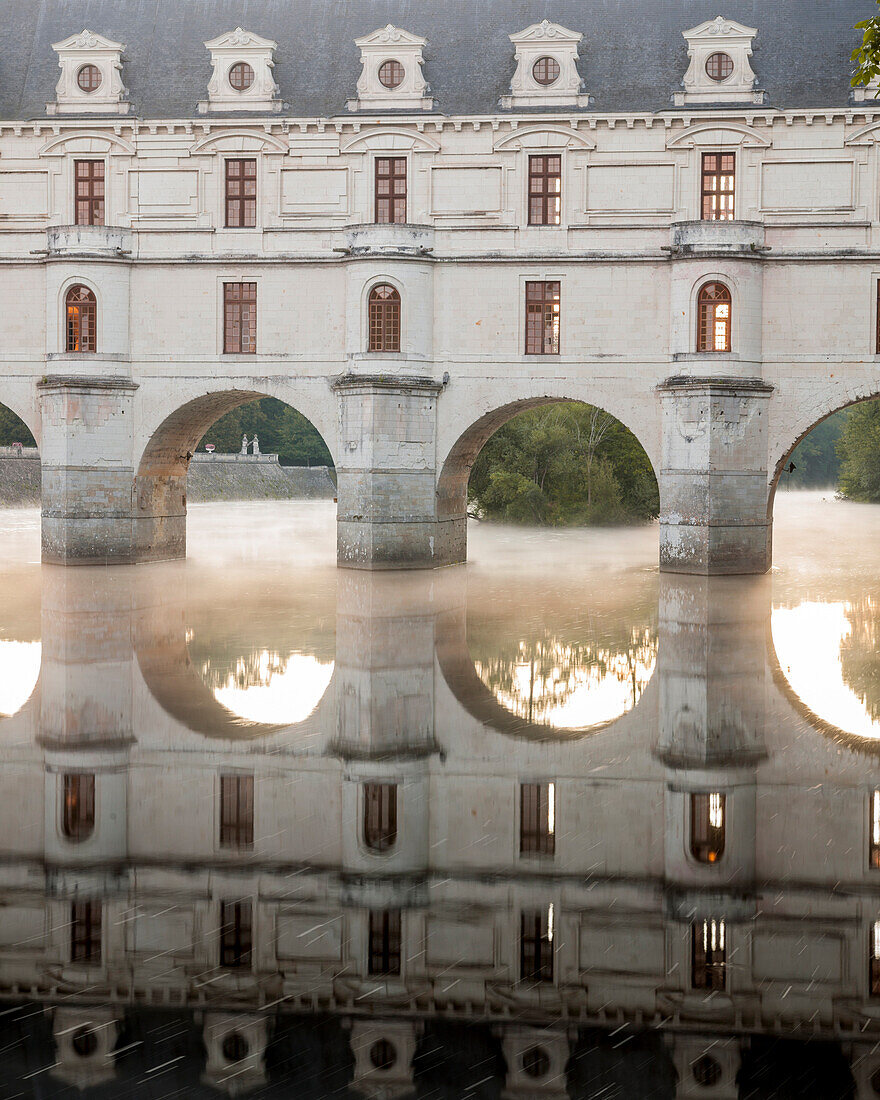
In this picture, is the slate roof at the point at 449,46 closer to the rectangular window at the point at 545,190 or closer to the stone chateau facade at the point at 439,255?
the stone chateau facade at the point at 439,255

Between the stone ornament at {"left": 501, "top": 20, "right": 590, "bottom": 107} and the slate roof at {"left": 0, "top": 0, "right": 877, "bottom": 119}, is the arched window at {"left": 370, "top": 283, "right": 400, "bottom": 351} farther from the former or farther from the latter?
the stone ornament at {"left": 501, "top": 20, "right": 590, "bottom": 107}

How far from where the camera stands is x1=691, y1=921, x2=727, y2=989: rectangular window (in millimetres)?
6249

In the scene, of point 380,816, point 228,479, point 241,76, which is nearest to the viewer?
point 380,816

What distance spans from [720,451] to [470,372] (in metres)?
6.44

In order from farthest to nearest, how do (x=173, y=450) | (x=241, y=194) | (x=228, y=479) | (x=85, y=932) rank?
(x=228, y=479) → (x=173, y=450) → (x=241, y=194) → (x=85, y=932)

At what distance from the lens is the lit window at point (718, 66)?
102 ft

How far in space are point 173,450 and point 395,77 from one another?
11342 mm

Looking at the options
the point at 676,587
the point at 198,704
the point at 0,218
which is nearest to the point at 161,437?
the point at 0,218

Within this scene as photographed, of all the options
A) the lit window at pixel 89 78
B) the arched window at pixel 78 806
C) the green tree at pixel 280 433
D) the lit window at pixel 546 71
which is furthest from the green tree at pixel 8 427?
the arched window at pixel 78 806

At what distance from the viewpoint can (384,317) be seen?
3131cm

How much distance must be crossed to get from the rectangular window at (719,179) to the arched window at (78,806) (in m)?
24.7

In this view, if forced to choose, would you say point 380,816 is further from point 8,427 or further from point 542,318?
point 8,427

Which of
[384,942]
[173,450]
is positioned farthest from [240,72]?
[384,942]

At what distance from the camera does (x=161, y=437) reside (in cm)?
3328
